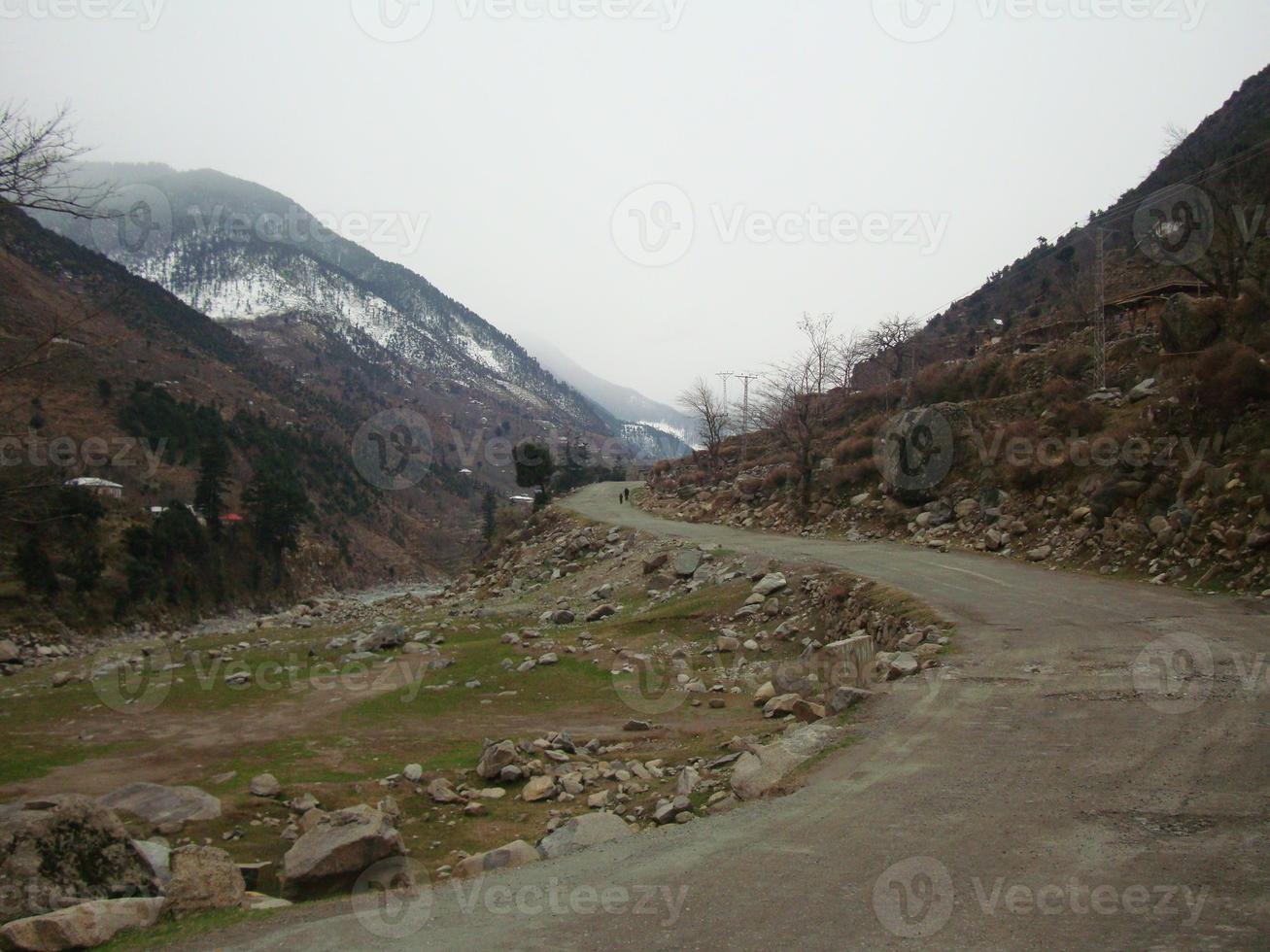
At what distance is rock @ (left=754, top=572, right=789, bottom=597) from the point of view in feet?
62.1

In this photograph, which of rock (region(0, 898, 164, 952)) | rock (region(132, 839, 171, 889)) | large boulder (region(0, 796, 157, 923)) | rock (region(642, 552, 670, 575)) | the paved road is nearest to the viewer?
the paved road

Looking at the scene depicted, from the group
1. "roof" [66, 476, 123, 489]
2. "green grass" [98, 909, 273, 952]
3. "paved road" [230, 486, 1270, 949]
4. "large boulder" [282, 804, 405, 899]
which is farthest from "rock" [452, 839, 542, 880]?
"roof" [66, 476, 123, 489]

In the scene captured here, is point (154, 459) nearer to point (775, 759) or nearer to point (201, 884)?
point (201, 884)

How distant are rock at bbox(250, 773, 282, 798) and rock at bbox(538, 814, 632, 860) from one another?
4.90 m

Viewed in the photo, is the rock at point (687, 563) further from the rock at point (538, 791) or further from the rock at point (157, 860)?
the rock at point (157, 860)

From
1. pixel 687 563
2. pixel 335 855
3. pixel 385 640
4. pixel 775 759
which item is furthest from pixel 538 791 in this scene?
pixel 687 563

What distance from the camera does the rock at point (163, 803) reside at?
8922 millimetres

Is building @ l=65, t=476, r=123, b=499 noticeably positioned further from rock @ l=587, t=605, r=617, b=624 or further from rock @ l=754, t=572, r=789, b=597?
rock @ l=754, t=572, r=789, b=597

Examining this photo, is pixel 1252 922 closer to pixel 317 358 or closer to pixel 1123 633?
pixel 1123 633

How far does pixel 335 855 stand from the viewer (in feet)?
21.4

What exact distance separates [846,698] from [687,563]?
15.6m

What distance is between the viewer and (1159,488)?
53.8 ft

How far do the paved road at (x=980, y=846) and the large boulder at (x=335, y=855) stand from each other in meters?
1.37

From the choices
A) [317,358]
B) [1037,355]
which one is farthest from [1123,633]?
[317,358]
